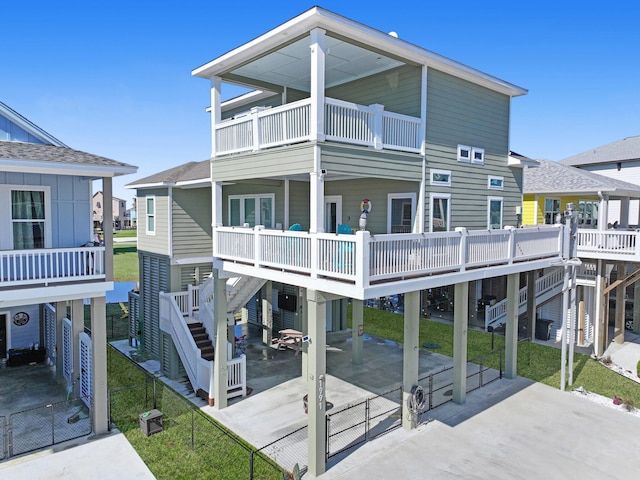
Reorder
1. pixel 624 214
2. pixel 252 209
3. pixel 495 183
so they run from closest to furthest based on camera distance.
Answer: pixel 495 183 < pixel 252 209 < pixel 624 214

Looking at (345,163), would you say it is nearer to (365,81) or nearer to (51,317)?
(365,81)

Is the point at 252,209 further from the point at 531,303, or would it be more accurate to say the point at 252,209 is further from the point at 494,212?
the point at 531,303

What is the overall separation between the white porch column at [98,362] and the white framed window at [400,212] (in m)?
8.30

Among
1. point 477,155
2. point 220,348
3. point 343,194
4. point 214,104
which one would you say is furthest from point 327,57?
point 220,348

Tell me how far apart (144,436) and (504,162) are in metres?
14.2

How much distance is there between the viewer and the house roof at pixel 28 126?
37.7 feet

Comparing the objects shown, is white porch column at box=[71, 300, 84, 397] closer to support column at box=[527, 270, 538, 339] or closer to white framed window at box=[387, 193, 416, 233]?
white framed window at box=[387, 193, 416, 233]

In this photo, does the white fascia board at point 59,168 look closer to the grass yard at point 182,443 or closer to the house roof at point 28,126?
the house roof at point 28,126

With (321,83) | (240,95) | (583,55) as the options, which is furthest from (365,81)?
(583,55)

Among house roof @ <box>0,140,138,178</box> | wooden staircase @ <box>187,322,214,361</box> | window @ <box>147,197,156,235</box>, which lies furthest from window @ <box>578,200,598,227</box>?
house roof @ <box>0,140,138,178</box>

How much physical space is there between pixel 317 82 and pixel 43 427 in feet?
37.1

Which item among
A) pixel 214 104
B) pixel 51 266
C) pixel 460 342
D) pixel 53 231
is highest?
pixel 214 104

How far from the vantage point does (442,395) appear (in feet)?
46.7

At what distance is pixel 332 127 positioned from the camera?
33.7 feet
